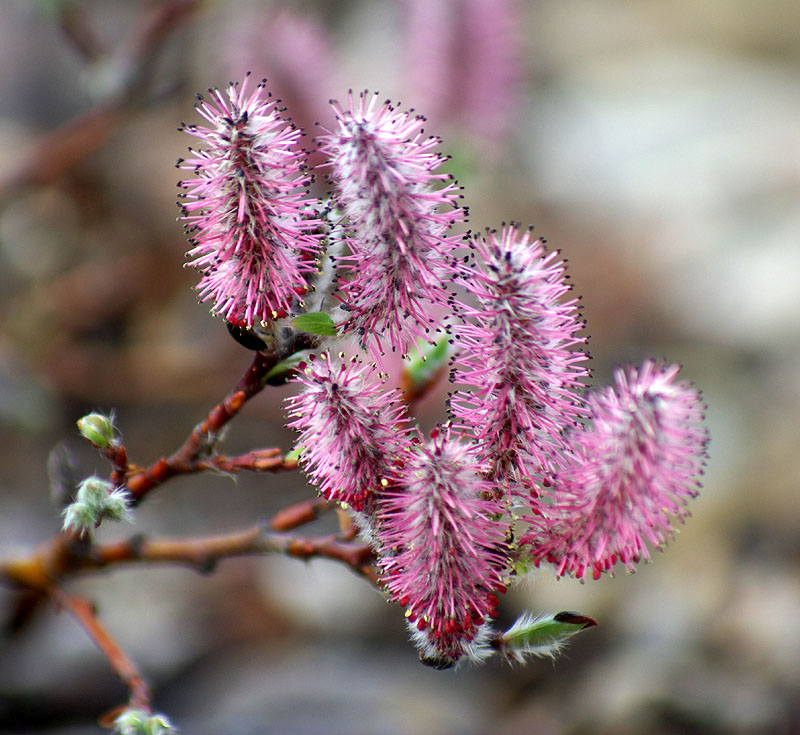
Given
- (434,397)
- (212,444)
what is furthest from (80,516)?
(434,397)

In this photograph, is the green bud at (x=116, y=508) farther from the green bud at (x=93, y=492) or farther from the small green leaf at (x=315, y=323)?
the small green leaf at (x=315, y=323)

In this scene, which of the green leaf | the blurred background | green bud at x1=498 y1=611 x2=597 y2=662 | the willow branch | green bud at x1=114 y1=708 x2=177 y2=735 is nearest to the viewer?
green bud at x1=498 y1=611 x2=597 y2=662

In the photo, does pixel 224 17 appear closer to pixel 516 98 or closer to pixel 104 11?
pixel 104 11

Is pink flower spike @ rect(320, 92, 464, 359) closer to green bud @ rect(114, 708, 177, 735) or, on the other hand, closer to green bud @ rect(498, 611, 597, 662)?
green bud @ rect(498, 611, 597, 662)

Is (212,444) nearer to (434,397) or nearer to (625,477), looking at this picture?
(625,477)

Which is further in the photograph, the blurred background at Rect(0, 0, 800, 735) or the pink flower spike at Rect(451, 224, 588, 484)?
the blurred background at Rect(0, 0, 800, 735)

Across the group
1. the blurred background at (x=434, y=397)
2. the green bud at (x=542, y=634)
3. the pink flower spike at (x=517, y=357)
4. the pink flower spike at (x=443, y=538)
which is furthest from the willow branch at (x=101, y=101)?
the green bud at (x=542, y=634)

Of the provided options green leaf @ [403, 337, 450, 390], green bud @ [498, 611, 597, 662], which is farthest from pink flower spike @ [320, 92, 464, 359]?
green bud @ [498, 611, 597, 662]
